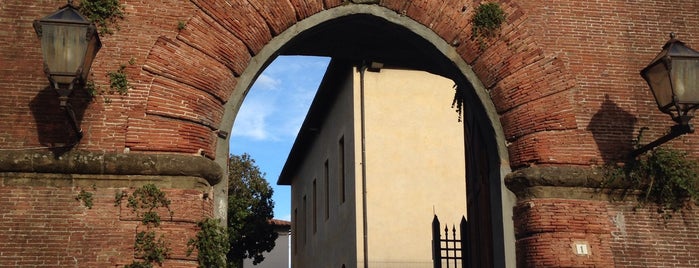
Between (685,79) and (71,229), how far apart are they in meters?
5.58

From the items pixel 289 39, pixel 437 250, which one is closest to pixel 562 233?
pixel 289 39

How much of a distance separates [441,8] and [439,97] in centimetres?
1137

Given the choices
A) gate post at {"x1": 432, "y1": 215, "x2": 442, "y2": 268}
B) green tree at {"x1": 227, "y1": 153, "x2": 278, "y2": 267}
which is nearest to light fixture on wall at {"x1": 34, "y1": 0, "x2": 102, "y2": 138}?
gate post at {"x1": 432, "y1": 215, "x2": 442, "y2": 268}

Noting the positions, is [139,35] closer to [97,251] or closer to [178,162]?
[178,162]

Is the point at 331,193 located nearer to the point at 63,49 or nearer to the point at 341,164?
the point at 341,164

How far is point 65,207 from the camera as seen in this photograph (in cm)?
781

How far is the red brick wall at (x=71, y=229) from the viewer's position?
7.60 meters

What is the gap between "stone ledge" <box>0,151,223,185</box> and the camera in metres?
7.81

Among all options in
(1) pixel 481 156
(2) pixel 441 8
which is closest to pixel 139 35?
(2) pixel 441 8

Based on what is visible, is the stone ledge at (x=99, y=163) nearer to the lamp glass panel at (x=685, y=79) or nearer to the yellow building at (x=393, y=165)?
the lamp glass panel at (x=685, y=79)

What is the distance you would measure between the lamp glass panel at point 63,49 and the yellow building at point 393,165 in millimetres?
12528

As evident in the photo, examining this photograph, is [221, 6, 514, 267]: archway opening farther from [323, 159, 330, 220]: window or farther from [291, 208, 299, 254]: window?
[291, 208, 299, 254]: window

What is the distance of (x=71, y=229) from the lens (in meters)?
7.73

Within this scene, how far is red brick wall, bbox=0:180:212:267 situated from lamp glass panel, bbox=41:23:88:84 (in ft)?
4.16
